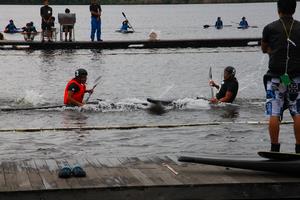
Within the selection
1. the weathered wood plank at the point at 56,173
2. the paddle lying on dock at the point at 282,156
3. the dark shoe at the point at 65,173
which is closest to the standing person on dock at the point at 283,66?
the paddle lying on dock at the point at 282,156

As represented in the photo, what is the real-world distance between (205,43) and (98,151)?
27.9 meters

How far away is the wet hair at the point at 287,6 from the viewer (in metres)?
9.02

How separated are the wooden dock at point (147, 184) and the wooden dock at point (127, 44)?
1109 inches

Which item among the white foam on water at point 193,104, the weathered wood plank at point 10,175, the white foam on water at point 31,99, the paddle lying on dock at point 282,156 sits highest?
the paddle lying on dock at point 282,156

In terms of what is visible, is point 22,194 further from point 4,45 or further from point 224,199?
point 4,45

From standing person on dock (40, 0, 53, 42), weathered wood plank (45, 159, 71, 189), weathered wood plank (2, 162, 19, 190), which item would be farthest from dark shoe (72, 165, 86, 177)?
standing person on dock (40, 0, 53, 42)

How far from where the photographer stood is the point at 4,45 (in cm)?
3856

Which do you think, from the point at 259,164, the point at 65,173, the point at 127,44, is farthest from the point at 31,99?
the point at 127,44

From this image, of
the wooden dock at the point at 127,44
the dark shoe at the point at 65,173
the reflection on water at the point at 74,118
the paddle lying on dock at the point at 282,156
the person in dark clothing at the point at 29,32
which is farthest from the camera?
the person in dark clothing at the point at 29,32

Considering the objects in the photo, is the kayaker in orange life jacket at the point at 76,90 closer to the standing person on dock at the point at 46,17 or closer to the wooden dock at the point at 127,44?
the standing person on dock at the point at 46,17

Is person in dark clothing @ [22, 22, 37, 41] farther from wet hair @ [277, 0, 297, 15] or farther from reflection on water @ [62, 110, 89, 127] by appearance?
wet hair @ [277, 0, 297, 15]

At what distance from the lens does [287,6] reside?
356 inches

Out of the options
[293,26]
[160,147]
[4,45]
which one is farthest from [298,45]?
[4,45]

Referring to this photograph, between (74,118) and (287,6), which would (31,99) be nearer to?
(74,118)
